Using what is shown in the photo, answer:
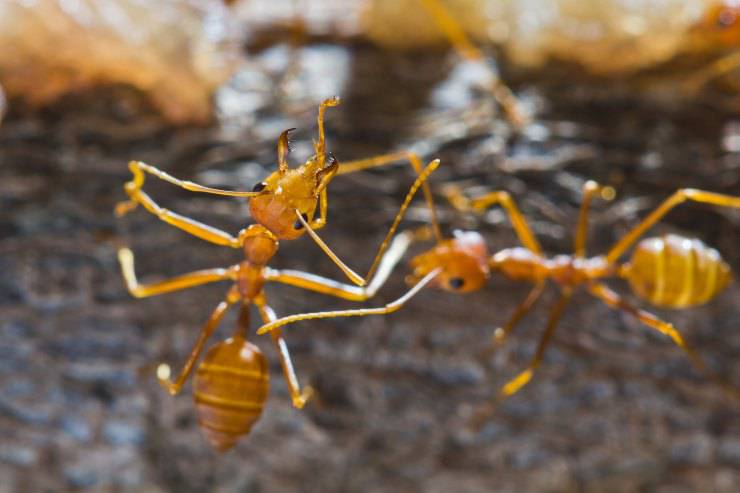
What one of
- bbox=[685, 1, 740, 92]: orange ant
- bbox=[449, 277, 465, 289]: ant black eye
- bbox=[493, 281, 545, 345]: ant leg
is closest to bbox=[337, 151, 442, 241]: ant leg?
bbox=[449, 277, 465, 289]: ant black eye

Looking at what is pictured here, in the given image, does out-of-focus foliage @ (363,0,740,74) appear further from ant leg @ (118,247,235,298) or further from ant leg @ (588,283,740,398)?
ant leg @ (118,247,235,298)

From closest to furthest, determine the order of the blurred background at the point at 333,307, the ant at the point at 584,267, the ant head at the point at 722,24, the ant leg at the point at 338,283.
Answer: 1. the ant leg at the point at 338,283
2. the ant at the point at 584,267
3. the blurred background at the point at 333,307
4. the ant head at the point at 722,24

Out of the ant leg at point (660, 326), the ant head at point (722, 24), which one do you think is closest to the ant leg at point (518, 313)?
the ant leg at point (660, 326)

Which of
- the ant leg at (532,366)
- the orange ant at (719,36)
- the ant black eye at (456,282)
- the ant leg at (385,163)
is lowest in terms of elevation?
the ant leg at (532,366)

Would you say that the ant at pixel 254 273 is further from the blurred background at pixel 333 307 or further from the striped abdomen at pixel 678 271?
the striped abdomen at pixel 678 271

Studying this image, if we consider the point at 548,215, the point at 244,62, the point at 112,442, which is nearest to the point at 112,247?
the point at 112,442

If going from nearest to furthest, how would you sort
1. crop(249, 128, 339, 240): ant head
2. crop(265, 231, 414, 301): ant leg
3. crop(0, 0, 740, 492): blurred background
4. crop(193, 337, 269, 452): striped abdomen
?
crop(249, 128, 339, 240): ant head
crop(193, 337, 269, 452): striped abdomen
crop(265, 231, 414, 301): ant leg
crop(0, 0, 740, 492): blurred background

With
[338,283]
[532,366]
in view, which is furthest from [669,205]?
[338,283]
